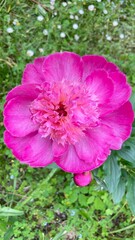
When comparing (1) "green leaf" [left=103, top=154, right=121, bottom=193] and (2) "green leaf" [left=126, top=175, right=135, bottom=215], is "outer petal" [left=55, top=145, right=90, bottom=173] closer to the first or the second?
(1) "green leaf" [left=103, top=154, right=121, bottom=193]

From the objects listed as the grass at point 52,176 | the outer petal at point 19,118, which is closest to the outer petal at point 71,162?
the outer petal at point 19,118

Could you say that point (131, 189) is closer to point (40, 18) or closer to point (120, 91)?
point (120, 91)

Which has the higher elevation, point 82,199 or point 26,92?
point 26,92

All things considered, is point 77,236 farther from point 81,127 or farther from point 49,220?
point 81,127

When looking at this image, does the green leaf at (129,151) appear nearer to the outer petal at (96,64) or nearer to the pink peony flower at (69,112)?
the pink peony flower at (69,112)

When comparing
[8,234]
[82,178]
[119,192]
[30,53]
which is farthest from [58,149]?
[30,53]
